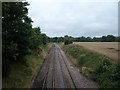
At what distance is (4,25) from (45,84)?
6867mm

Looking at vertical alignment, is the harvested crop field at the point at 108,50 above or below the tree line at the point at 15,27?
below

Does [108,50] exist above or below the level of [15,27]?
below

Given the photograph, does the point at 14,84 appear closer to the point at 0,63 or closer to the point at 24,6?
the point at 0,63

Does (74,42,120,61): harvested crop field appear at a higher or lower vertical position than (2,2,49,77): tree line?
lower

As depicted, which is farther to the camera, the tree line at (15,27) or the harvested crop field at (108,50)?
the harvested crop field at (108,50)

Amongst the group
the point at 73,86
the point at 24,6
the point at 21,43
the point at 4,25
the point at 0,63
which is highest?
the point at 24,6

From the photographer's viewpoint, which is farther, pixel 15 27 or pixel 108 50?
pixel 108 50

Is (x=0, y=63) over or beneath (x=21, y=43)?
beneath

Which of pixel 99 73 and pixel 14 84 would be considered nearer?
pixel 14 84

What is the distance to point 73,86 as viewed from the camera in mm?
23156

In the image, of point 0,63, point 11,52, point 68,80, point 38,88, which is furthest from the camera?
point 68,80

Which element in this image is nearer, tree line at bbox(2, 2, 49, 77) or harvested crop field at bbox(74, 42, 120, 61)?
tree line at bbox(2, 2, 49, 77)

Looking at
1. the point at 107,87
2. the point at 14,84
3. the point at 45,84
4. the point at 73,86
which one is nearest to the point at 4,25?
the point at 14,84

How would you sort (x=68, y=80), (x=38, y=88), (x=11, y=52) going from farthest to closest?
1. (x=68, y=80)
2. (x=38, y=88)
3. (x=11, y=52)
